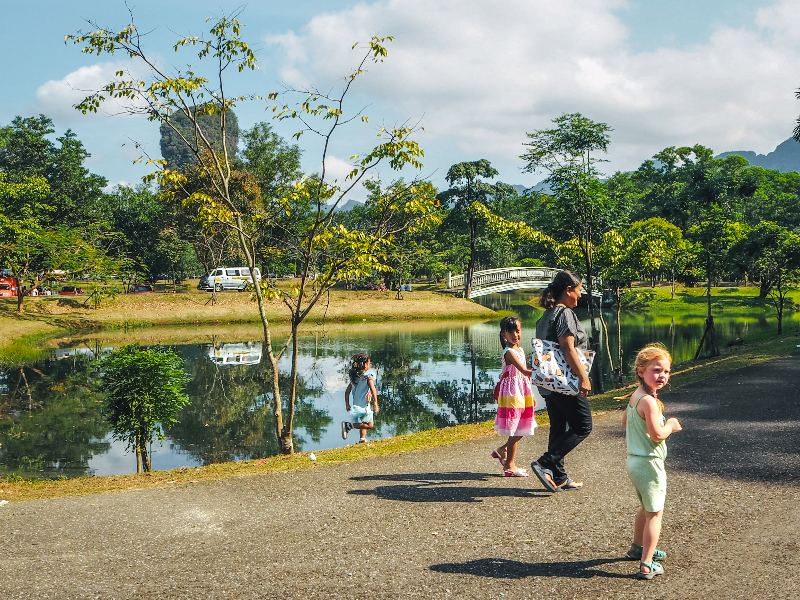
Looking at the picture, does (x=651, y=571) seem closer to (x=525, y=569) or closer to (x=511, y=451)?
(x=525, y=569)

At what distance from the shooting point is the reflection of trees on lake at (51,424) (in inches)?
439

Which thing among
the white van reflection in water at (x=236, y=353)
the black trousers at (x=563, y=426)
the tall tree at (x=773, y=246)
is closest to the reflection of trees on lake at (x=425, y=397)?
the white van reflection in water at (x=236, y=353)

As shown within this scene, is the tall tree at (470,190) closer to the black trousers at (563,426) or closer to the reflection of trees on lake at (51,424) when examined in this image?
the reflection of trees on lake at (51,424)

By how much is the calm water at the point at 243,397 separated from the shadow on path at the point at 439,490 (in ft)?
17.4

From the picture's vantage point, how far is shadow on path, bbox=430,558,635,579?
14.5ft

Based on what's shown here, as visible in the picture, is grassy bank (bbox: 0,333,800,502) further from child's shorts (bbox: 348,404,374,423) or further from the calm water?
the calm water

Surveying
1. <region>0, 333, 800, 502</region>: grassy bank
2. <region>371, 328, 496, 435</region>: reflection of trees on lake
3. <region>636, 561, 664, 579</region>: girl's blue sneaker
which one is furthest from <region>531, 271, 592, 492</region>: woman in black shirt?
<region>371, 328, 496, 435</region>: reflection of trees on lake

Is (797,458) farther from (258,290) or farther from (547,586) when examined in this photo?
(258,290)

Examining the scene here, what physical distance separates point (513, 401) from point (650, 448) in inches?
95.0

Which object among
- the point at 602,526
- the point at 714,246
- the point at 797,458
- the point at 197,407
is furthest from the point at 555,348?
the point at 714,246

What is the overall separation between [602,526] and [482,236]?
5090 cm

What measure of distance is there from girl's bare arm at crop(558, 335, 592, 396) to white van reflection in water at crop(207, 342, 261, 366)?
1806 centimetres

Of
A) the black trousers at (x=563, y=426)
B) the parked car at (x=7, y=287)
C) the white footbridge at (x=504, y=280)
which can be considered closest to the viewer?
the black trousers at (x=563, y=426)

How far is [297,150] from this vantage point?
52.0 m
